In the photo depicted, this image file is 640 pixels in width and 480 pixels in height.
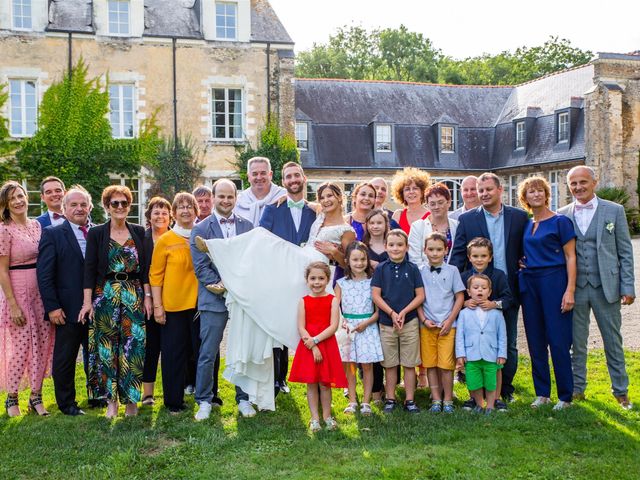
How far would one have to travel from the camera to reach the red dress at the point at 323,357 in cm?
526

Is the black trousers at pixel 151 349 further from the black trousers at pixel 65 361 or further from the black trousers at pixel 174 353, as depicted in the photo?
the black trousers at pixel 65 361

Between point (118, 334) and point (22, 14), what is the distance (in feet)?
56.6

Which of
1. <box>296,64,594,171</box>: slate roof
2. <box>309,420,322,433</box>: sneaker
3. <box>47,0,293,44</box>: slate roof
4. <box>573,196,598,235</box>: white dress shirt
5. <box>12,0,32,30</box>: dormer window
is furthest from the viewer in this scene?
<box>296,64,594,171</box>: slate roof

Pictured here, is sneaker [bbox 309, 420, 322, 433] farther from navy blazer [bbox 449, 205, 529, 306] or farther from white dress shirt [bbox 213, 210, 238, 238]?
navy blazer [bbox 449, 205, 529, 306]

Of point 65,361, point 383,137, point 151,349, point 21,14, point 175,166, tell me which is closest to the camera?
point 65,361

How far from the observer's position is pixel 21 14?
1936 centimetres

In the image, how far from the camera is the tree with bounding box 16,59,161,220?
757 inches

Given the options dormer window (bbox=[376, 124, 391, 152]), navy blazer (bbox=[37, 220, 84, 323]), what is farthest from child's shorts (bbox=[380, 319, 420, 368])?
dormer window (bbox=[376, 124, 391, 152])

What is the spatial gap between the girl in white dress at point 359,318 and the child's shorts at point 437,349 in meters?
0.40

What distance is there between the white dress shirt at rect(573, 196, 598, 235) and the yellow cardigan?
359 cm

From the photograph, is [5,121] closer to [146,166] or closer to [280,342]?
[146,166]

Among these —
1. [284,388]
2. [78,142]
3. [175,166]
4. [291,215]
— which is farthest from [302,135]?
[291,215]

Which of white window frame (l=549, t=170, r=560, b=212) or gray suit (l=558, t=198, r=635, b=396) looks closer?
gray suit (l=558, t=198, r=635, b=396)

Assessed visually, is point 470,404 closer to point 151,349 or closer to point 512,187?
Result: point 151,349
